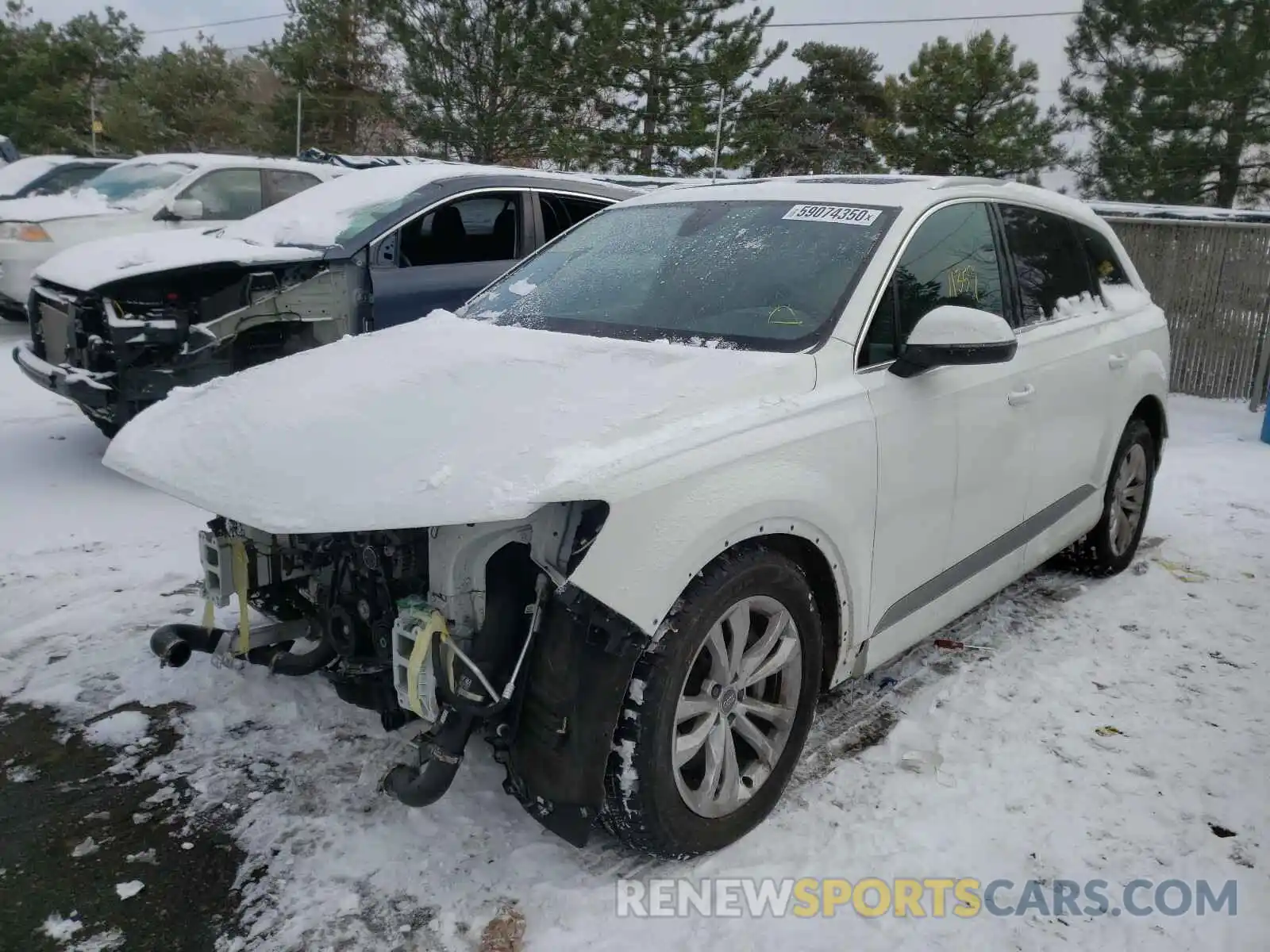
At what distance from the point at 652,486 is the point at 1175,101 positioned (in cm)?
2170

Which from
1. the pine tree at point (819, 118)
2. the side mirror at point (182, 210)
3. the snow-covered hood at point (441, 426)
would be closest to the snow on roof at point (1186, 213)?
the side mirror at point (182, 210)

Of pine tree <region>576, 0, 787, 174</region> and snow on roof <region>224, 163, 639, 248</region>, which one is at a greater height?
pine tree <region>576, 0, 787, 174</region>

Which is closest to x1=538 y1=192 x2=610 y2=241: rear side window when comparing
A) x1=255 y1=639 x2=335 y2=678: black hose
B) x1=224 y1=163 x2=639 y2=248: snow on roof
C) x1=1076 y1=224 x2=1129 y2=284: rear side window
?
x1=224 y1=163 x2=639 y2=248: snow on roof

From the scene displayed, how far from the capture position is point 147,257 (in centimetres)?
543

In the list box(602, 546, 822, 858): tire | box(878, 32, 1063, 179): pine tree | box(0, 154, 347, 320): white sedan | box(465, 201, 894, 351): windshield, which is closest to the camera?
box(602, 546, 822, 858): tire

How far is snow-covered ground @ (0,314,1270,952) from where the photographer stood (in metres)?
2.48

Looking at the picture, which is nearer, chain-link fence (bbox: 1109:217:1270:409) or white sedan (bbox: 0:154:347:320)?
white sedan (bbox: 0:154:347:320)

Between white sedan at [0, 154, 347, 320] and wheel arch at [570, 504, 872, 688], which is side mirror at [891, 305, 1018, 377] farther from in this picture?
white sedan at [0, 154, 347, 320]

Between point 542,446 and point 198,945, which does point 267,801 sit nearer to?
point 198,945

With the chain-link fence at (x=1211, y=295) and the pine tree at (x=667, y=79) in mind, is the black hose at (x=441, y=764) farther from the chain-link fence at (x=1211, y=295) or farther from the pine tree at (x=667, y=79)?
the pine tree at (x=667, y=79)

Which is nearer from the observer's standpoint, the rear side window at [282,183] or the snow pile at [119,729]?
the snow pile at [119,729]

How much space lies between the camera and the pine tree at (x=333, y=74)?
103 ft

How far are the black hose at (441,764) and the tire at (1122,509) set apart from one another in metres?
3.46

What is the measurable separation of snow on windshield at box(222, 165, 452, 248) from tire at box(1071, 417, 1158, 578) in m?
4.31
